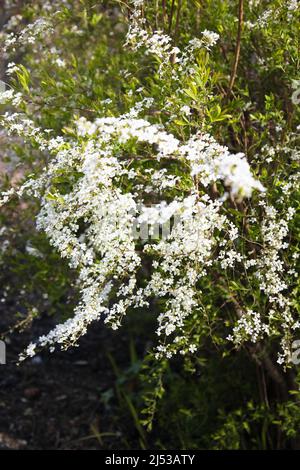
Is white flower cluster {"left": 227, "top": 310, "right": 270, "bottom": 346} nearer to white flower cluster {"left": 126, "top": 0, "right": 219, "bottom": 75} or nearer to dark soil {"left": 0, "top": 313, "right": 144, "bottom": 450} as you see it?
white flower cluster {"left": 126, "top": 0, "right": 219, "bottom": 75}

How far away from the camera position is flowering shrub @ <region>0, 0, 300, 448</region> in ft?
6.94

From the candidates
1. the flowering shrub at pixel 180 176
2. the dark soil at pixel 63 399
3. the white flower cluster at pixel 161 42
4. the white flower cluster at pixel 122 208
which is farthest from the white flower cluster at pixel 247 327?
the dark soil at pixel 63 399

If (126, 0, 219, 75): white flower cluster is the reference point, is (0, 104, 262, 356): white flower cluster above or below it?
below

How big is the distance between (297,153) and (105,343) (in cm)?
260

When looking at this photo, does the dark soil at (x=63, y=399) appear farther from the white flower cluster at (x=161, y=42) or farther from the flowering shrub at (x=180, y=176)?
Answer: the white flower cluster at (x=161, y=42)

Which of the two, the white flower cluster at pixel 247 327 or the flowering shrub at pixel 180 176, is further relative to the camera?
the white flower cluster at pixel 247 327

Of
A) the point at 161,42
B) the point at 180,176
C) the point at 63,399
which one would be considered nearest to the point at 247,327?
the point at 180,176

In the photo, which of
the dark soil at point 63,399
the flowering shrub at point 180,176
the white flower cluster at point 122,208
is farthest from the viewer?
the dark soil at point 63,399

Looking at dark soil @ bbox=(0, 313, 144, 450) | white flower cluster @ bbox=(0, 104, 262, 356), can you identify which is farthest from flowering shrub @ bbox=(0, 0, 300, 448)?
dark soil @ bbox=(0, 313, 144, 450)

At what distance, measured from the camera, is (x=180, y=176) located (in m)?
2.26

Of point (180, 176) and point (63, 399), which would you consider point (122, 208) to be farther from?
point (63, 399)

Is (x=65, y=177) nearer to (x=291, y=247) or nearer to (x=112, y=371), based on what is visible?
(x=291, y=247)

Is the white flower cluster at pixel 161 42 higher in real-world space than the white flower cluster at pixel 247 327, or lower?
higher

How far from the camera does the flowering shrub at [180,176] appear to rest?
6.94 feet
